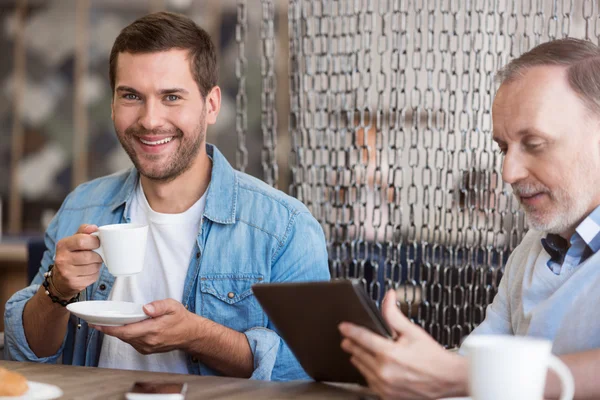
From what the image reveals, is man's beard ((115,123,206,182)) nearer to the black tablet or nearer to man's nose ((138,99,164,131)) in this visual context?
man's nose ((138,99,164,131))

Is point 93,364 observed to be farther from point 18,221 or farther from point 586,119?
point 18,221

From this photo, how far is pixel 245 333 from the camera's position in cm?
161

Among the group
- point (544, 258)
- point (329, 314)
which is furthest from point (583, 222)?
point (329, 314)

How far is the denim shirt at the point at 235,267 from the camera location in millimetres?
1676

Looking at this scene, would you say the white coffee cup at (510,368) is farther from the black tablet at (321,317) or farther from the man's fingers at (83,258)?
the man's fingers at (83,258)

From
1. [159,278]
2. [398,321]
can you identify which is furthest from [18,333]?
[398,321]

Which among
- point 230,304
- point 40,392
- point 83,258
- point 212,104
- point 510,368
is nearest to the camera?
point 510,368

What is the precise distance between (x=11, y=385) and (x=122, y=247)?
348 millimetres

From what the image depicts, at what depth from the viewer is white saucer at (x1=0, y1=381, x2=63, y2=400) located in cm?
107

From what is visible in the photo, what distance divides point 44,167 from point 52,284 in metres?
3.32

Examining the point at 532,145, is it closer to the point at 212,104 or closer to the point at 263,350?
the point at 263,350

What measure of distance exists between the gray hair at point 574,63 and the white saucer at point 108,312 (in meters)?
0.78

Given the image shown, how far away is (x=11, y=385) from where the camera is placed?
1.06 m

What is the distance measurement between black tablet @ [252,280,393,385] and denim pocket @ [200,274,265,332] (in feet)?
1.49
